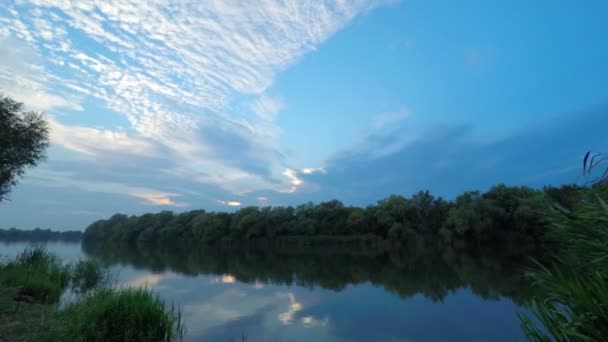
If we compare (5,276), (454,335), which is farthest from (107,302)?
(454,335)

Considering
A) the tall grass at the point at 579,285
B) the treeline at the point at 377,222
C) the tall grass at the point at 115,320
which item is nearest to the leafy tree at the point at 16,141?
the tall grass at the point at 115,320

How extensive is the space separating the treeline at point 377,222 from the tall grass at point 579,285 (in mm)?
33702

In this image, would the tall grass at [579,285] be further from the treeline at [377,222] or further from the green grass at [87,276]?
the treeline at [377,222]

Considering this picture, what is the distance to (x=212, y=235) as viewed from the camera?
7656 cm

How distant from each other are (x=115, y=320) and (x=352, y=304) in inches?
401

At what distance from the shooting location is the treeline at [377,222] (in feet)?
160

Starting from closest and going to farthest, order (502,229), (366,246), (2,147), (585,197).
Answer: (585,197), (2,147), (502,229), (366,246)

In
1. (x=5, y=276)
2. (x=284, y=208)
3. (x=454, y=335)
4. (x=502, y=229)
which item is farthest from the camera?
(x=284, y=208)

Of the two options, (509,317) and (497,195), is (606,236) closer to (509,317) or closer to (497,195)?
(509,317)

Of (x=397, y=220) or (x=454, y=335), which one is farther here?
(x=397, y=220)

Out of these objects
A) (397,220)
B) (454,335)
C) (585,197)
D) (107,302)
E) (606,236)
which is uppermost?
(397,220)

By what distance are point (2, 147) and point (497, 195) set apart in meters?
57.5

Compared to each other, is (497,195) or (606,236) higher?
(497,195)

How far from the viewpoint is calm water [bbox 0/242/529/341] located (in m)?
10.6
